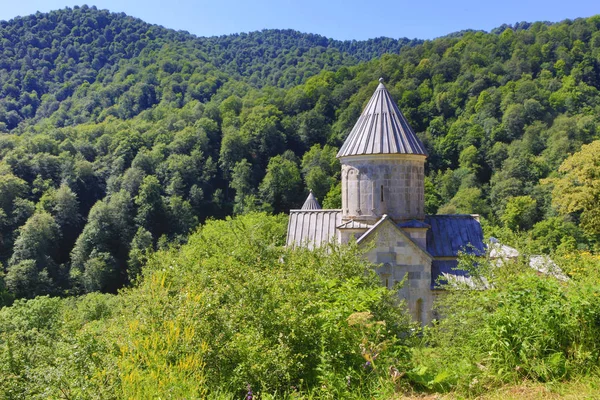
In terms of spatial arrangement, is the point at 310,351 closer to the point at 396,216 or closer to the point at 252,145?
the point at 396,216

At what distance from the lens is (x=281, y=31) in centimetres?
12475

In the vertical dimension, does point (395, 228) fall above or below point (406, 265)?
above

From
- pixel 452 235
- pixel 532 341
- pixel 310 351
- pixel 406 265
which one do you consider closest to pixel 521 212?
pixel 452 235

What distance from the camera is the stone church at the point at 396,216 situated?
11.9m

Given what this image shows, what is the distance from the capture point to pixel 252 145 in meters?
55.4

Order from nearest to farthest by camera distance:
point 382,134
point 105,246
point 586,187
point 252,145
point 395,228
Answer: point 395,228 → point 382,134 → point 586,187 → point 105,246 → point 252,145

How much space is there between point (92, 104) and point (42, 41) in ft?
74.5

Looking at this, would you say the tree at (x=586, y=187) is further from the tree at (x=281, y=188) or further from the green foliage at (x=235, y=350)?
the tree at (x=281, y=188)

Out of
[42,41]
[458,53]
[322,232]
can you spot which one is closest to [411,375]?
[322,232]

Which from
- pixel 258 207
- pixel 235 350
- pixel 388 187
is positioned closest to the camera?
pixel 235 350

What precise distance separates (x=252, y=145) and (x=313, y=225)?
41972 mm

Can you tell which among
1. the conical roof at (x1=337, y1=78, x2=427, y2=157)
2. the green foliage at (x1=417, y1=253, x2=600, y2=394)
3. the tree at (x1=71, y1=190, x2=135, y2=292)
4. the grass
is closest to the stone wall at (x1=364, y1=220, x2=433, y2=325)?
the conical roof at (x1=337, y1=78, x2=427, y2=157)

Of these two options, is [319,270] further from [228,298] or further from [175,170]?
[175,170]

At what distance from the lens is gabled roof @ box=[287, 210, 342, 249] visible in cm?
1412
